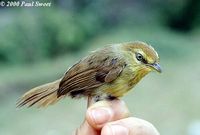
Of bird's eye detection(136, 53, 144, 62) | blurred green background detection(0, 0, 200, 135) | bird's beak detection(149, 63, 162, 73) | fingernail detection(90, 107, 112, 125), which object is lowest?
blurred green background detection(0, 0, 200, 135)

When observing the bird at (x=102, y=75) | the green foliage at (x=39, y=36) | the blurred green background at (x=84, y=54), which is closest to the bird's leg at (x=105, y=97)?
the bird at (x=102, y=75)

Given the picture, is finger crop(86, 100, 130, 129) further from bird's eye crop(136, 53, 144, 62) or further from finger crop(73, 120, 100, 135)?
bird's eye crop(136, 53, 144, 62)

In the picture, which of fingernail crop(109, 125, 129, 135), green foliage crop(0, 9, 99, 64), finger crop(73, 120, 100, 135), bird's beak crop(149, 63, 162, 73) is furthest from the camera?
green foliage crop(0, 9, 99, 64)

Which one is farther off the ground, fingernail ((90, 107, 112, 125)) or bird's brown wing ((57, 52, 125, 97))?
bird's brown wing ((57, 52, 125, 97))

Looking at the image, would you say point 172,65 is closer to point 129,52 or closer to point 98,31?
point 98,31

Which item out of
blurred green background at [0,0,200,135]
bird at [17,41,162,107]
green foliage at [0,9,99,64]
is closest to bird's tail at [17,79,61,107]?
bird at [17,41,162,107]

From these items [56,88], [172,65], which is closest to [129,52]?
[56,88]

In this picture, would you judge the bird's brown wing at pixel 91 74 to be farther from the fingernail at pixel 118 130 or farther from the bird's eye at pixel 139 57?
the fingernail at pixel 118 130

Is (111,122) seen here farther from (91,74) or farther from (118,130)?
(91,74)

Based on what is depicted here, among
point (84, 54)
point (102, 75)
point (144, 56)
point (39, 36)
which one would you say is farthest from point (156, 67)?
point (84, 54)
